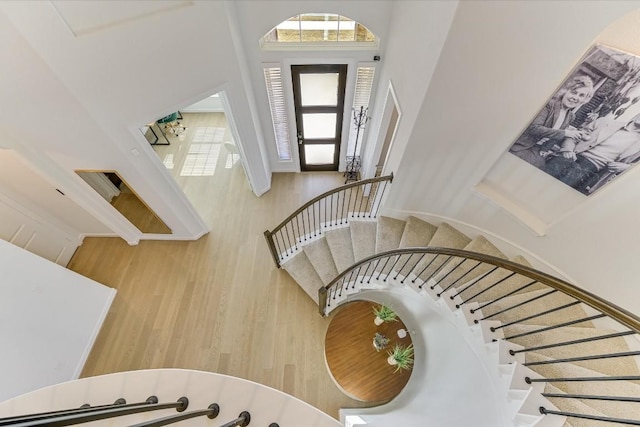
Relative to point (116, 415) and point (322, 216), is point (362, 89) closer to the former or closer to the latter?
point (322, 216)

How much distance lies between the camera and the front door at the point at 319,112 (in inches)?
176

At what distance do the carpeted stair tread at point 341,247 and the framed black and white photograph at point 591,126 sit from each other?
96.1 inches

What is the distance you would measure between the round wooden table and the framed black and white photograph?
2.83m

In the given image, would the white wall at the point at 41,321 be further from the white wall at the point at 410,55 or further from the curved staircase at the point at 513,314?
the white wall at the point at 410,55

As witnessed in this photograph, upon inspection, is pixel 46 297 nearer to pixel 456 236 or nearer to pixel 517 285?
pixel 456 236

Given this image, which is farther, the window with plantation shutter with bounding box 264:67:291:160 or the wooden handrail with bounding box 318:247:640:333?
the window with plantation shutter with bounding box 264:67:291:160

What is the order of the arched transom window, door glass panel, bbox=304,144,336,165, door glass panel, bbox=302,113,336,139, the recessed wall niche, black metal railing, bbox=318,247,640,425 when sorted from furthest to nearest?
door glass panel, bbox=304,144,336,165 → door glass panel, bbox=302,113,336,139 → the recessed wall niche → the arched transom window → black metal railing, bbox=318,247,640,425

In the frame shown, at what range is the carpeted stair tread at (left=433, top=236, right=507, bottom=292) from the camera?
11.3 feet

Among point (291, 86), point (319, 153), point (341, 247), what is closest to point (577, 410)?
point (341, 247)

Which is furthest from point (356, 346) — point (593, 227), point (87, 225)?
point (87, 225)

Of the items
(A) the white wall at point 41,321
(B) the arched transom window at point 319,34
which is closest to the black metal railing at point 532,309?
(B) the arched transom window at point 319,34

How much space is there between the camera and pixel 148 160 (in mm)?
3744

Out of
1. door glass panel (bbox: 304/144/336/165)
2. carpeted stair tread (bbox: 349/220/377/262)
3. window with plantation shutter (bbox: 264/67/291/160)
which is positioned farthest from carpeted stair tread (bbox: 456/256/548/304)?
window with plantation shutter (bbox: 264/67/291/160)

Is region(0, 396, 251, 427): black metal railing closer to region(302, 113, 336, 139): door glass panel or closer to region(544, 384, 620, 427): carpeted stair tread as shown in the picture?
region(544, 384, 620, 427): carpeted stair tread
